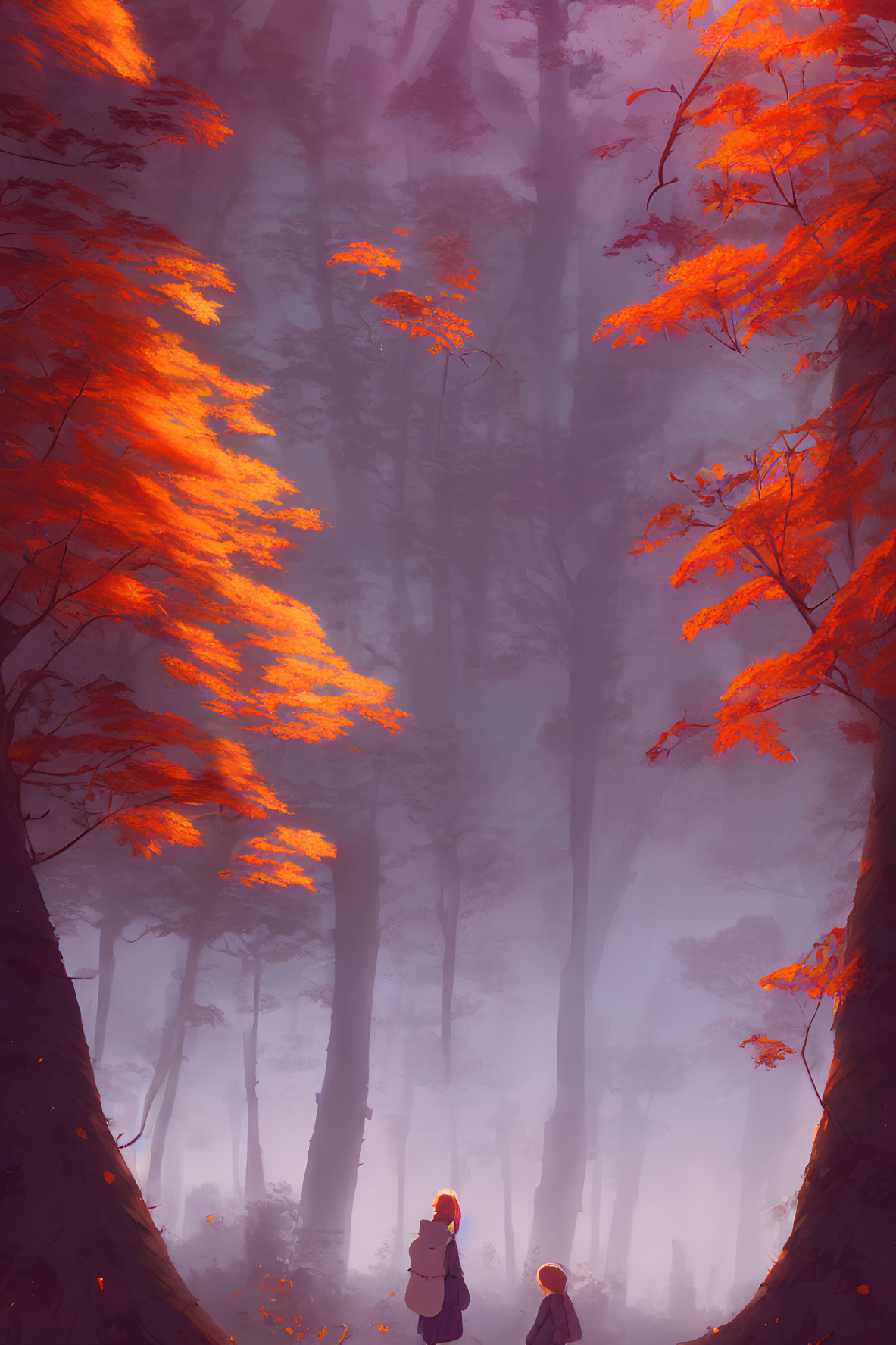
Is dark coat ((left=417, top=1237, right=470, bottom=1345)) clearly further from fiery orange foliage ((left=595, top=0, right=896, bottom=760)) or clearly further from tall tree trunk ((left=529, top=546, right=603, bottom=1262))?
tall tree trunk ((left=529, top=546, right=603, bottom=1262))

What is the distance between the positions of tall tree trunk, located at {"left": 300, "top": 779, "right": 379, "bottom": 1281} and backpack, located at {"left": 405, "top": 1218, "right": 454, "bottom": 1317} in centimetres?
883

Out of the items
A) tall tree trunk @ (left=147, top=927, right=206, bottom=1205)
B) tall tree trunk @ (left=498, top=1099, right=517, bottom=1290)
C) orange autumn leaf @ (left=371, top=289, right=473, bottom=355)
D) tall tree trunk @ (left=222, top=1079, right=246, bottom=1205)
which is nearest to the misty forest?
tall tree trunk @ (left=147, top=927, right=206, bottom=1205)

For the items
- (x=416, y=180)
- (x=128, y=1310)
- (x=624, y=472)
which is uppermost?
(x=416, y=180)

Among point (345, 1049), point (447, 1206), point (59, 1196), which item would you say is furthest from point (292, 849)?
point (59, 1196)

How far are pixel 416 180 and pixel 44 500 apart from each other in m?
15.6

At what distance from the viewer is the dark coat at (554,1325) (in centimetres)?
440

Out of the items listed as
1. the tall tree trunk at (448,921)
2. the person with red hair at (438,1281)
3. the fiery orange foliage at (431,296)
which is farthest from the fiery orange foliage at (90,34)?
the tall tree trunk at (448,921)

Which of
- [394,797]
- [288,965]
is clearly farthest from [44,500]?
[288,965]

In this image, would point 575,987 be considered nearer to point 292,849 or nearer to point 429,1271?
point 292,849

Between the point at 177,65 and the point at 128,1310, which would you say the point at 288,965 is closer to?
the point at 128,1310

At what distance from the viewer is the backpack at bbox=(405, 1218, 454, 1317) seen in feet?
14.6

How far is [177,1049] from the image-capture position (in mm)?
15773

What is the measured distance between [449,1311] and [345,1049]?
371 inches

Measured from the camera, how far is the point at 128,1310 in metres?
3.40
